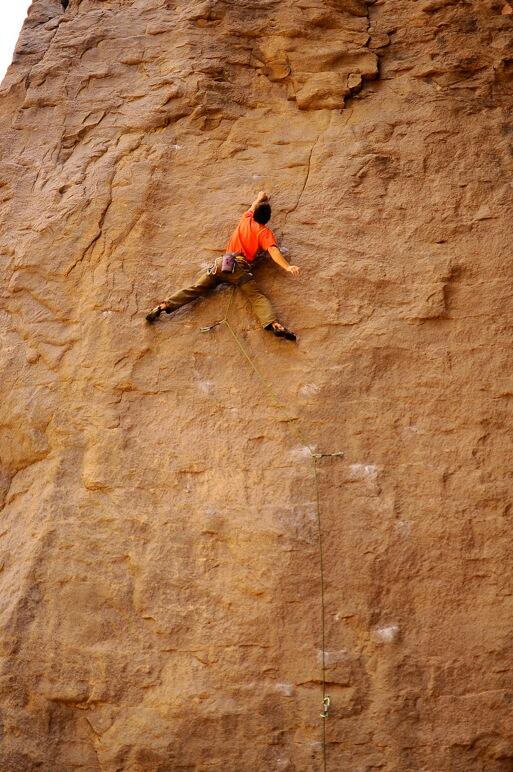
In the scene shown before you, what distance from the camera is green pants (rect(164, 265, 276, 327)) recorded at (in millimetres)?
6125

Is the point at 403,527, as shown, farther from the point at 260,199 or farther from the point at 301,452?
the point at 260,199

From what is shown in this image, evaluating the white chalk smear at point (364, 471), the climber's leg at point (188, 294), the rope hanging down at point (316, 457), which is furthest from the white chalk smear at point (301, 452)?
the climber's leg at point (188, 294)

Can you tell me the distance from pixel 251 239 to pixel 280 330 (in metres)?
0.70

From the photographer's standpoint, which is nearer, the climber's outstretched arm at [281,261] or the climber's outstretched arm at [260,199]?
the climber's outstretched arm at [281,261]

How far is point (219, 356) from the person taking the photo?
6.23 m

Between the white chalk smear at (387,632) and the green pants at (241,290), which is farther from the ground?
the green pants at (241,290)

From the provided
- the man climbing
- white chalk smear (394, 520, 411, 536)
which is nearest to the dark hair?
the man climbing

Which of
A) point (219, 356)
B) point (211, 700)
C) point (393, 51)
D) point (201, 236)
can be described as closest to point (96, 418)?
point (219, 356)

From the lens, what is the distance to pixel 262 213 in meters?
6.23

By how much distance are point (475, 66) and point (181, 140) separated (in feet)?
7.91

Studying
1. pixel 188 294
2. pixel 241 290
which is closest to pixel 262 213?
pixel 241 290

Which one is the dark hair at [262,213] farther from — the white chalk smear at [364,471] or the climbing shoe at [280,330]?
the white chalk smear at [364,471]

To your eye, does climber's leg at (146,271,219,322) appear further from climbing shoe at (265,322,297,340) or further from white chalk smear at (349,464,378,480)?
white chalk smear at (349,464,378,480)

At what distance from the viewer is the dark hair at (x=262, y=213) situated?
20.4 ft
